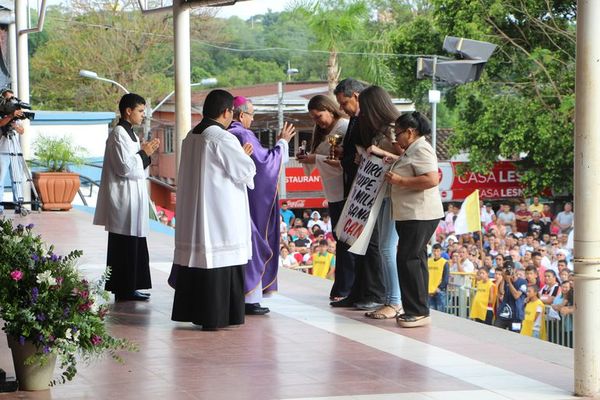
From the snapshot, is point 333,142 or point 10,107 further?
point 10,107

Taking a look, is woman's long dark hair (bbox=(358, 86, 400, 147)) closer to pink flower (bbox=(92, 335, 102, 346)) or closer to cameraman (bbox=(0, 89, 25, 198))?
pink flower (bbox=(92, 335, 102, 346))

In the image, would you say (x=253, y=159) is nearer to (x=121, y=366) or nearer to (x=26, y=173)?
(x=121, y=366)

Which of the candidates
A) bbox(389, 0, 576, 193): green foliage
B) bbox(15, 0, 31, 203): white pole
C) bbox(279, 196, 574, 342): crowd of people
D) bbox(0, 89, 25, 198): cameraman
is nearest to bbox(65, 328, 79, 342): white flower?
bbox(279, 196, 574, 342): crowd of people

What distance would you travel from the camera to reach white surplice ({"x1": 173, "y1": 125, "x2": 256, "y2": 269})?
8094mm

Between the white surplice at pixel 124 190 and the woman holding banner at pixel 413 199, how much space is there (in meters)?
2.38

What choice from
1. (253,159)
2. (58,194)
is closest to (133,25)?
(58,194)

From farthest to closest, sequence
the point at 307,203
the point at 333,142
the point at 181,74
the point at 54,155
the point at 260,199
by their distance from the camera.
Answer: the point at 307,203 → the point at 54,155 → the point at 181,74 → the point at 333,142 → the point at 260,199

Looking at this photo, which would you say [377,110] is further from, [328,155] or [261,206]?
[261,206]

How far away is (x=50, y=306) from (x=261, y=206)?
126 inches

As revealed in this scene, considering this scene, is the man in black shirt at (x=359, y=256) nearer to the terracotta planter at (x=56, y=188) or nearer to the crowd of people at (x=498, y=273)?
the crowd of people at (x=498, y=273)

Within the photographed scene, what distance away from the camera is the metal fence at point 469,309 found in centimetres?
1310

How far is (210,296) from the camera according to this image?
26.7ft

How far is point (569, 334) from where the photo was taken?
13109mm

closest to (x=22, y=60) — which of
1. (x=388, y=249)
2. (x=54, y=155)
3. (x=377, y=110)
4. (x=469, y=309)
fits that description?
(x=54, y=155)
